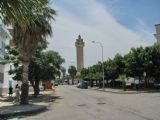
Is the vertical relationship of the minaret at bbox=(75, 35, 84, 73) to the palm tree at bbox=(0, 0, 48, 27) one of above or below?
above

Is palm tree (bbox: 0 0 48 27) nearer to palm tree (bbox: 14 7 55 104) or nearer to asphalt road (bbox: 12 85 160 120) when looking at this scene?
asphalt road (bbox: 12 85 160 120)

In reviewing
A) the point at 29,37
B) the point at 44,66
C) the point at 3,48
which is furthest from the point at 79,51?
the point at 29,37

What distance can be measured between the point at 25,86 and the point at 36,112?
22.8 feet

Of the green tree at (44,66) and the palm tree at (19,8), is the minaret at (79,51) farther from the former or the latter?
the palm tree at (19,8)

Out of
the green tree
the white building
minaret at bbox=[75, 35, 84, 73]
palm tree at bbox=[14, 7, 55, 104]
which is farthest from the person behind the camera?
minaret at bbox=[75, 35, 84, 73]

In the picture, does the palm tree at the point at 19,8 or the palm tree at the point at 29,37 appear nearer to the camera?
the palm tree at the point at 19,8

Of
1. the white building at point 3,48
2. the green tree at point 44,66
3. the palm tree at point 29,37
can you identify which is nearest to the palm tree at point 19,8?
the palm tree at point 29,37

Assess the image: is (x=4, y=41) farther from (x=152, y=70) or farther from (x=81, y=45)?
(x=81, y=45)

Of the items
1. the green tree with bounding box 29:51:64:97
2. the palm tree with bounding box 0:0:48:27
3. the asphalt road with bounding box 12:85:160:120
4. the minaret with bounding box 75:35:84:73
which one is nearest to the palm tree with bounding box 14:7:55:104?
the asphalt road with bounding box 12:85:160:120

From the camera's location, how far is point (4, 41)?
1948 inches

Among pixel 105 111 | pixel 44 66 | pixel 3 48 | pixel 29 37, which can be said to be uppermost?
pixel 3 48

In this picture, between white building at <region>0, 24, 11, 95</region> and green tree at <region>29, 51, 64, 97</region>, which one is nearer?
green tree at <region>29, 51, 64, 97</region>

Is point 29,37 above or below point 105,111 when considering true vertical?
above

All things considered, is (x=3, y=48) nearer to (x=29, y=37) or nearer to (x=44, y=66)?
(x=44, y=66)
